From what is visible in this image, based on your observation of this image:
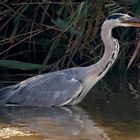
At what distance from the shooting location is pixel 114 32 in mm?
8781

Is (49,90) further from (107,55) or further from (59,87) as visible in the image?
(107,55)

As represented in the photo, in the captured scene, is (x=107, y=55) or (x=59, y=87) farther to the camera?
(x=107, y=55)

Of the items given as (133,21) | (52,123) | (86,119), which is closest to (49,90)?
(86,119)

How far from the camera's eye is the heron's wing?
717cm

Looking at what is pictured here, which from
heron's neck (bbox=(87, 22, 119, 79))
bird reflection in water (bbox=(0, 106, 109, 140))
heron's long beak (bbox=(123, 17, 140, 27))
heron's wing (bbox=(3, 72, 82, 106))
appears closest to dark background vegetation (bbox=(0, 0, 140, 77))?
heron's neck (bbox=(87, 22, 119, 79))

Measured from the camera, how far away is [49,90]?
7250 millimetres

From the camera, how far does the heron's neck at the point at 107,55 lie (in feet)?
23.9

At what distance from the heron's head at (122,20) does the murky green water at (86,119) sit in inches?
34.3

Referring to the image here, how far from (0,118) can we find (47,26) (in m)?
2.20

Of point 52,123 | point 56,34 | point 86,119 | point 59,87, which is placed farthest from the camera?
point 56,34

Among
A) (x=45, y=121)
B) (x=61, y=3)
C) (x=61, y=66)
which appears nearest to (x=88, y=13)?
(x=61, y=3)

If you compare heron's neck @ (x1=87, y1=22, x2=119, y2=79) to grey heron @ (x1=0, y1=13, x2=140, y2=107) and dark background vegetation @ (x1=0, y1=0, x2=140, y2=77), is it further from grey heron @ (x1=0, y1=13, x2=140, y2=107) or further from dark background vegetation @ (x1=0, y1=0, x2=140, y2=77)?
dark background vegetation @ (x1=0, y1=0, x2=140, y2=77)

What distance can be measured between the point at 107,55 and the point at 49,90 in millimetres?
818

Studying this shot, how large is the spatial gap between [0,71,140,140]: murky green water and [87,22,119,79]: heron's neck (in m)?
0.36
